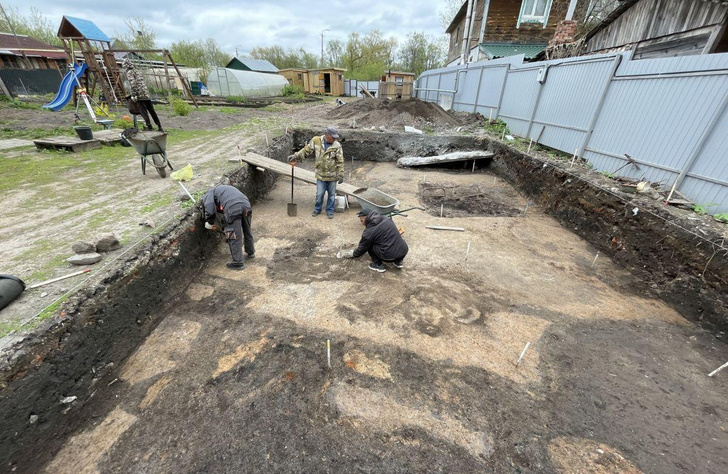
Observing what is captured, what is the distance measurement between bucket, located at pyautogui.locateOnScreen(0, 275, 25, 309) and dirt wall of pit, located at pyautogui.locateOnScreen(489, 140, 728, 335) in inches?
283

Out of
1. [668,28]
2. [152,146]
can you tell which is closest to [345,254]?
[152,146]

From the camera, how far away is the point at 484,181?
29.9ft

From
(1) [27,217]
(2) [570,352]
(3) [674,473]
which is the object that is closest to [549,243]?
(2) [570,352]

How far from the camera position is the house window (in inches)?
571

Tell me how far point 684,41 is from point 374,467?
1087 centimetres

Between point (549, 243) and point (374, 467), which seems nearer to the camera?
point (374, 467)

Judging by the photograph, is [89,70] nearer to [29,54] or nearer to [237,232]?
[237,232]

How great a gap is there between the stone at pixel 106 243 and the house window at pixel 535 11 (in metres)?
18.9

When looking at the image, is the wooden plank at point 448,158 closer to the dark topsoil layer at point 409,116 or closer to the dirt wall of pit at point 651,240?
the dark topsoil layer at point 409,116

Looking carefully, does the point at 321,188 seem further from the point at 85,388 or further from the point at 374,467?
the point at 374,467

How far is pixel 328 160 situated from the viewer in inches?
240

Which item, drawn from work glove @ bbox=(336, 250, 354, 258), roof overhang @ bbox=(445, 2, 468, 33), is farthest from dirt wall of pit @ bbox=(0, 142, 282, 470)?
roof overhang @ bbox=(445, 2, 468, 33)

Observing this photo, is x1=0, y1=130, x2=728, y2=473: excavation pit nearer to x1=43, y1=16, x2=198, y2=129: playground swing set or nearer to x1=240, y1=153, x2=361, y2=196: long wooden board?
x1=240, y1=153, x2=361, y2=196: long wooden board

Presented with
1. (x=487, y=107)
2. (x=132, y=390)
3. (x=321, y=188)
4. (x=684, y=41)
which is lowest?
(x=132, y=390)
